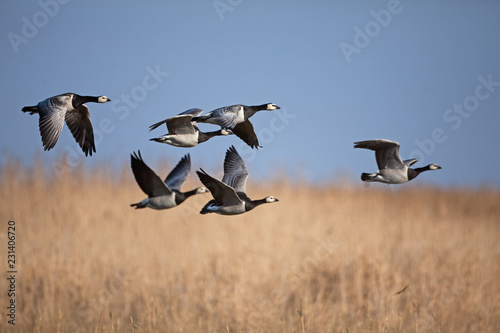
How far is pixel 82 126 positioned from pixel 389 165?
2.26m

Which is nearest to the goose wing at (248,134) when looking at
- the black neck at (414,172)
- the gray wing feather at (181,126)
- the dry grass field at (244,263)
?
the gray wing feather at (181,126)

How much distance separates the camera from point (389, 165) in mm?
3525

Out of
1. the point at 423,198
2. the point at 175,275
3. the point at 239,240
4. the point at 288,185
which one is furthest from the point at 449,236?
the point at 175,275

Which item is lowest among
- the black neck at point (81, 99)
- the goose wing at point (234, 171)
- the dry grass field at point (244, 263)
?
the dry grass field at point (244, 263)

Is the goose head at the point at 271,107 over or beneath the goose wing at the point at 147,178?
over

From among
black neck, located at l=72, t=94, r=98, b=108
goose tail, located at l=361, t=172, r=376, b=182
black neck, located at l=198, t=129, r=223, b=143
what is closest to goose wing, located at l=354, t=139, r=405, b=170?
goose tail, located at l=361, t=172, r=376, b=182

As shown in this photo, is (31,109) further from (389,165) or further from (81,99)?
(389,165)

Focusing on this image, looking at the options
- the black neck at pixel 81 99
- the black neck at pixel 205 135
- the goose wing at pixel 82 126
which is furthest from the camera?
the goose wing at pixel 82 126

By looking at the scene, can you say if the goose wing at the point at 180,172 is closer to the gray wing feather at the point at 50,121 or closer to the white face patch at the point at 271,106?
the white face patch at the point at 271,106

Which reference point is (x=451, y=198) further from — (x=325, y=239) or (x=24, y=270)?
(x=24, y=270)

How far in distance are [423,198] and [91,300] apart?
826 cm

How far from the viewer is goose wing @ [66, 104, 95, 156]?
163 inches

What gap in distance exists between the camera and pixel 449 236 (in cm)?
1111

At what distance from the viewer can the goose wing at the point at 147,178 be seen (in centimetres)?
363
